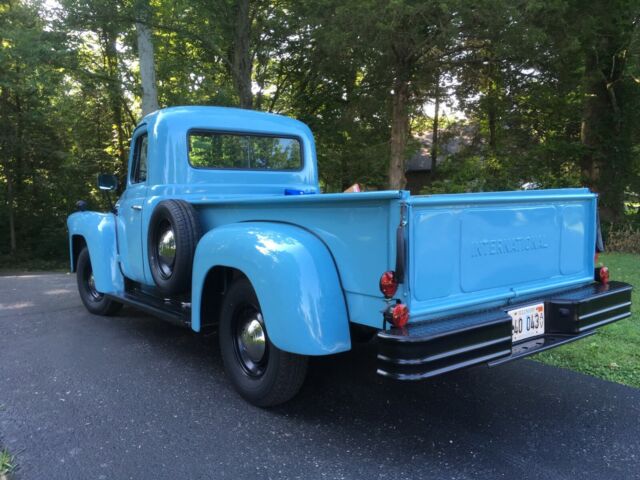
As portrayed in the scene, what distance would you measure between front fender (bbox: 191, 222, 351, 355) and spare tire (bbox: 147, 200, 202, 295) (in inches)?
31.6

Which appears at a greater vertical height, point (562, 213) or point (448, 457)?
point (562, 213)

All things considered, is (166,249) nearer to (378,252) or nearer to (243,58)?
(378,252)

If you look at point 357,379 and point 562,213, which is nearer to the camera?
point 562,213

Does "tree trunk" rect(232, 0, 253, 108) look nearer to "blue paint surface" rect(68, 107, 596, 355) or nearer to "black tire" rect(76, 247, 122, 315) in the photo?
"black tire" rect(76, 247, 122, 315)

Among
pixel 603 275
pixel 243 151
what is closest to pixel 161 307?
pixel 243 151

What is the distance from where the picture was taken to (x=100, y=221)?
5176mm

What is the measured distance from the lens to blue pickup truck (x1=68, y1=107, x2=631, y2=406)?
97.7 inches

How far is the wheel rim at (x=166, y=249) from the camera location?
12.6ft

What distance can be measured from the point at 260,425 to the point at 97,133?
17.8 meters

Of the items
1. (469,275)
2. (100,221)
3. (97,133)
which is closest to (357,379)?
(469,275)

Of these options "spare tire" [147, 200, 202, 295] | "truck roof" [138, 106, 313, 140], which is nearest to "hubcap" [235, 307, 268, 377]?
"spare tire" [147, 200, 202, 295]

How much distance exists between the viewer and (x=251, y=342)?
3.29 m

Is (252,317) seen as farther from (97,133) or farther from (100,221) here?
(97,133)

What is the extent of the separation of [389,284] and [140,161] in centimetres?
333
